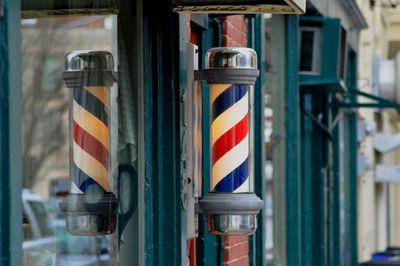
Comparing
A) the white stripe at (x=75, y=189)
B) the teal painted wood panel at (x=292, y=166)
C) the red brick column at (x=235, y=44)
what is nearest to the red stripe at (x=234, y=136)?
the white stripe at (x=75, y=189)

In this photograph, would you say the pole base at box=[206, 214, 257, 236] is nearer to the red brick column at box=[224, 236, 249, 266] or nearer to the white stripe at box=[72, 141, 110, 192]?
the white stripe at box=[72, 141, 110, 192]

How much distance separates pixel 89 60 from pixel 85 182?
47 cm

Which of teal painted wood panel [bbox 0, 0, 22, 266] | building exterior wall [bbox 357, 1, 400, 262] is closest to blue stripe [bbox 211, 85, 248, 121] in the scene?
teal painted wood panel [bbox 0, 0, 22, 266]

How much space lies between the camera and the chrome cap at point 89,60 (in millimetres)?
3207

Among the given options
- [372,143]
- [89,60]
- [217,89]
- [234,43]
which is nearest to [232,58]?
[217,89]

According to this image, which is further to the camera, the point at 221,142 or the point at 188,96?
the point at 188,96

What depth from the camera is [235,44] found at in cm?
566

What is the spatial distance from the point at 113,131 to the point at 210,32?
5.90ft

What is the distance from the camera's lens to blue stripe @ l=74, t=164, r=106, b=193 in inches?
130

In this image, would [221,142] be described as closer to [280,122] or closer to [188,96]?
[188,96]

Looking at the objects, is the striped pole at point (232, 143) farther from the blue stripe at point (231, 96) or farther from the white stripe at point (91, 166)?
the white stripe at point (91, 166)

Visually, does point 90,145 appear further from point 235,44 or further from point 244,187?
point 235,44

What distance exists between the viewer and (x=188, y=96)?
414cm

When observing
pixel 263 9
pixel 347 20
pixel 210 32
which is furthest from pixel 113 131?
pixel 347 20
